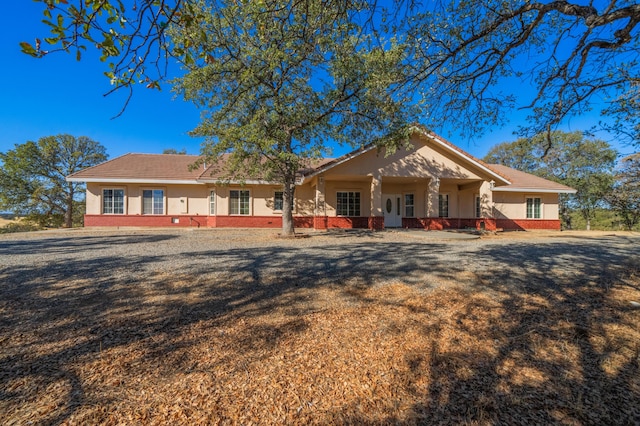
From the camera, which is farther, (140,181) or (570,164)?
(570,164)

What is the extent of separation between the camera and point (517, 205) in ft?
67.2

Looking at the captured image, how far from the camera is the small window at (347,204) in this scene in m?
18.4

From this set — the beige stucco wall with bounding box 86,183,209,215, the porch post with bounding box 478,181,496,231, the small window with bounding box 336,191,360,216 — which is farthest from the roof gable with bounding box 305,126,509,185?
the beige stucco wall with bounding box 86,183,209,215

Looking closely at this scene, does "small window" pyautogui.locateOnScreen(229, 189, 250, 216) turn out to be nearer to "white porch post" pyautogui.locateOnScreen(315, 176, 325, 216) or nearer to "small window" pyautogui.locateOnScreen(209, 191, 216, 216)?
"small window" pyautogui.locateOnScreen(209, 191, 216, 216)

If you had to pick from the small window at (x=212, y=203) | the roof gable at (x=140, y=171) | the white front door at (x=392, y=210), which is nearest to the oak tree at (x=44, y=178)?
the roof gable at (x=140, y=171)

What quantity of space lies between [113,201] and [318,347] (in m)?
19.8

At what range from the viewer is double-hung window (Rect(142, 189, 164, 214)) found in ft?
59.9

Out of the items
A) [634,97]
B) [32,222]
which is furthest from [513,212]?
[32,222]

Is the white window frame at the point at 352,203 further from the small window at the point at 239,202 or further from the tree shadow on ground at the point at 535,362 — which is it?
the tree shadow on ground at the point at 535,362

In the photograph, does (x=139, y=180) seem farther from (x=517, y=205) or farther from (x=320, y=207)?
(x=517, y=205)

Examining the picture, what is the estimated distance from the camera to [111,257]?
7574 millimetres

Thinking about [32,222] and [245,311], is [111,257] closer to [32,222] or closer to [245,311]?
[245,311]

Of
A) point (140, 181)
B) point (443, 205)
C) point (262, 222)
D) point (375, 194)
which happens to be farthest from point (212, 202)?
point (443, 205)

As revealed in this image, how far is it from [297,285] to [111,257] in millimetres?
5624
